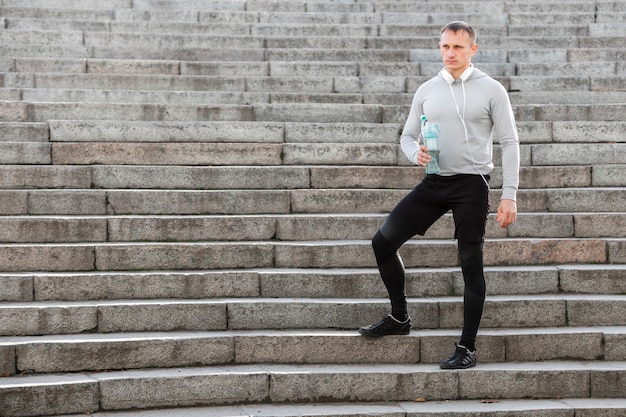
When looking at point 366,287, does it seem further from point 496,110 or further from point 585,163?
point 585,163

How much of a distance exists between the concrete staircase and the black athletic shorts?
80 cm

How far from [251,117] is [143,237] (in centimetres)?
221

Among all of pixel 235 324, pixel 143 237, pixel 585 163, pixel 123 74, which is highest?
pixel 123 74

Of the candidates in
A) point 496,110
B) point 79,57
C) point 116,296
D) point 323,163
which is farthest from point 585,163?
point 79,57

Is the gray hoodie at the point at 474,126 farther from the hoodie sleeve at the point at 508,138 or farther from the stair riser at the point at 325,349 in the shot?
the stair riser at the point at 325,349

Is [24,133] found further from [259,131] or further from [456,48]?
[456,48]

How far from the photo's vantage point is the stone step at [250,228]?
6383 millimetres

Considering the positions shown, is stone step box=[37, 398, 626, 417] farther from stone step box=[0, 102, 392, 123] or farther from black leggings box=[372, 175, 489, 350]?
stone step box=[0, 102, 392, 123]

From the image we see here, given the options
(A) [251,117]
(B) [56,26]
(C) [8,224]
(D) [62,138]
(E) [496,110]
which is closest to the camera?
(E) [496,110]

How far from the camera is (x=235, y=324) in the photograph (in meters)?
5.83

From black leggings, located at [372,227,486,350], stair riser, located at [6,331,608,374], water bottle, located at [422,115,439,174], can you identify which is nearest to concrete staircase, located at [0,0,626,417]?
stair riser, located at [6,331,608,374]

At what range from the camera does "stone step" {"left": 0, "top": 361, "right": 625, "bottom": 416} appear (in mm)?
5211

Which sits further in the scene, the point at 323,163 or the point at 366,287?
the point at 323,163

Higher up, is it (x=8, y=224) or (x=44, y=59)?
(x=44, y=59)
